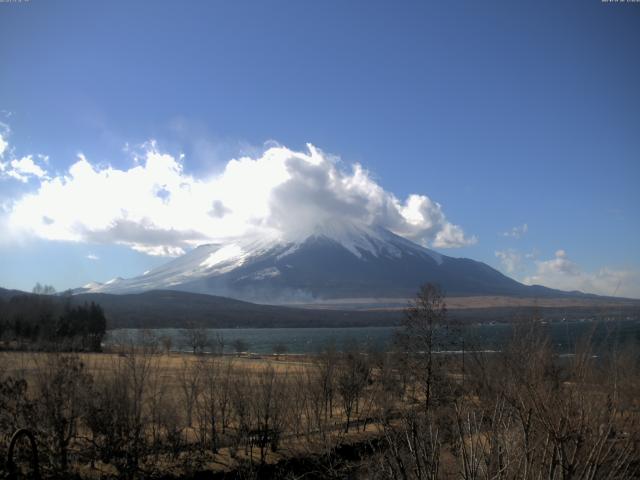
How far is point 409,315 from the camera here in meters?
37.3

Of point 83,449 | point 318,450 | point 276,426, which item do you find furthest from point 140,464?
point 318,450

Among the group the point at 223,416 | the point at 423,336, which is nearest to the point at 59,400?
the point at 223,416

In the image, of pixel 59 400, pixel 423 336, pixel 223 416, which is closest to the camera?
pixel 59 400

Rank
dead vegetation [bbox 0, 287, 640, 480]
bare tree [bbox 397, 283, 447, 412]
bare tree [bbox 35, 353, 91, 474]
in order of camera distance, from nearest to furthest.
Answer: dead vegetation [bbox 0, 287, 640, 480], bare tree [bbox 35, 353, 91, 474], bare tree [bbox 397, 283, 447, 412]

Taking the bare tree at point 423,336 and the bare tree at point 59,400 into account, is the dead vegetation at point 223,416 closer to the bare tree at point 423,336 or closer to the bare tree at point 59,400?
the bare tree at point 59,400

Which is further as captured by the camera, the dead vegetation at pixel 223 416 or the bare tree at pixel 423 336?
the bare tree at pixel 423 336

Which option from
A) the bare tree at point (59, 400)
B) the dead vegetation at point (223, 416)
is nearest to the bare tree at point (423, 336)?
the dead vegetation at point (223, 416)

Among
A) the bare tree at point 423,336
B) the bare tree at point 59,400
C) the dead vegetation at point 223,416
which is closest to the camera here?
the dead vegetation at point 223,416

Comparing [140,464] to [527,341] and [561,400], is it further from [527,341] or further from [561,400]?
[561,400]

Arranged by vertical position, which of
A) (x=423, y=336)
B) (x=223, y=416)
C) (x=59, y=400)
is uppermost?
(x=423, y=336)

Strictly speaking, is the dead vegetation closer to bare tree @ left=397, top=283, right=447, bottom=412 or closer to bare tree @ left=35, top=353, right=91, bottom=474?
bare tree @ left=35, top=353, right=91, bottom=474

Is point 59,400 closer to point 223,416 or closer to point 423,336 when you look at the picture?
point 223,416

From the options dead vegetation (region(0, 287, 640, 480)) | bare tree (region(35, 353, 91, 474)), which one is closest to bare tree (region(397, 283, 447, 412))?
dead vegetation (region(0, 287, 640, 480))

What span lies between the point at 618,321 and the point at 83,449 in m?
21.2
